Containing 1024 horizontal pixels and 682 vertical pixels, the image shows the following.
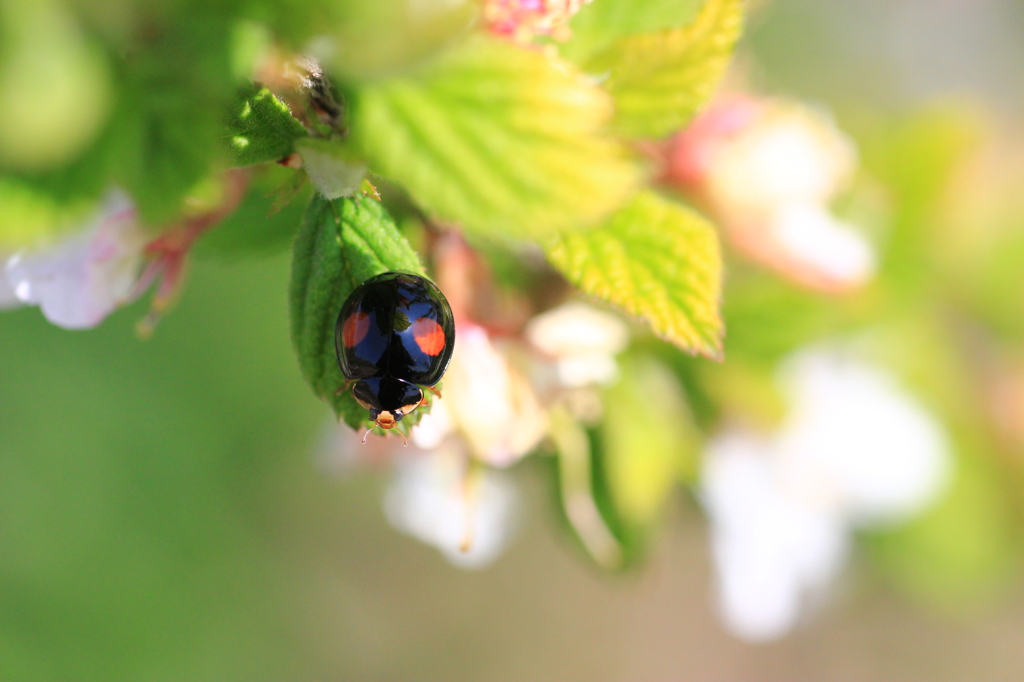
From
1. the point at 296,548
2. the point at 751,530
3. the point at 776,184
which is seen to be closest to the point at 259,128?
the point at 776,184

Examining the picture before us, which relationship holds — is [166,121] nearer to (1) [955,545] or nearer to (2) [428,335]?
(2) [428,335]

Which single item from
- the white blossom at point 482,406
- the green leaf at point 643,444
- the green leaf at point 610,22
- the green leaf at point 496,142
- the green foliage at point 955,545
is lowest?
the green foliage at point 955,545

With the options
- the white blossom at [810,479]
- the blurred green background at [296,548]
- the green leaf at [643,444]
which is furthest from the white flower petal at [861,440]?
the blurred green background at [296,548]

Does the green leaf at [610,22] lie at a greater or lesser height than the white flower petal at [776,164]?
greater

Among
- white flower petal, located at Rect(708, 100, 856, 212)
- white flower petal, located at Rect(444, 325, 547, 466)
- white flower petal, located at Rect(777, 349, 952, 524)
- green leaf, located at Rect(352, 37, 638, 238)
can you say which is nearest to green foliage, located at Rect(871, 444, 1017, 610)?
white flower petal, located at Rect(777, 349, 952, 524)

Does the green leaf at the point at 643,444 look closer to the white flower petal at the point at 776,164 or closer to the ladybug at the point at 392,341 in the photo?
the white flower petal at the point at 776,164

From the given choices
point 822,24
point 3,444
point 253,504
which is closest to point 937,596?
point 253,504
